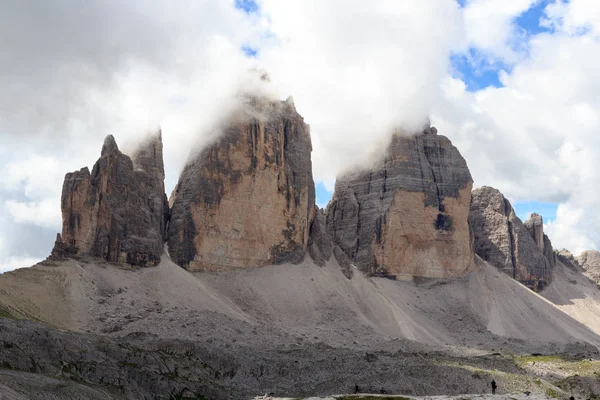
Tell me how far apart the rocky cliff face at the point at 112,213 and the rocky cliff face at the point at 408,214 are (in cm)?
4608

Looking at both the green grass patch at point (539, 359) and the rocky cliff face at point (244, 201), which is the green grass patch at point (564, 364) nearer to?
the green grass patch at point (539, 359)

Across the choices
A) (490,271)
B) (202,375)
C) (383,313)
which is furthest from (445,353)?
(490,271)

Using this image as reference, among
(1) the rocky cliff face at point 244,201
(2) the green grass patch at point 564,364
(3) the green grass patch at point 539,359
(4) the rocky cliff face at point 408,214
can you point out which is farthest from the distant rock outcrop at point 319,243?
(2) the green grass patch at point 564,364

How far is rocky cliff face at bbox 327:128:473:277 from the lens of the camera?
175 meters

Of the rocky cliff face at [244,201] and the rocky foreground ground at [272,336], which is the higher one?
the rocky cliff face at [244,201]

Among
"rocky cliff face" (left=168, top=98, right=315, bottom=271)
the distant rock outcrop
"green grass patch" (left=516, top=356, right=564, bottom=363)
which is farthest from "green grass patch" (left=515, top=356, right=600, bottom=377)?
"rocky cliff face" (left=168, top=98, right=315, bottom=271)

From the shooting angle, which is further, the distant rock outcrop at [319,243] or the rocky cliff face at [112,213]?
the distant rock outcrop at [319,243]

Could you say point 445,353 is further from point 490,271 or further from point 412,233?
point 490,271

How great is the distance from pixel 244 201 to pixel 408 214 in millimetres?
38268

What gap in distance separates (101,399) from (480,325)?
96568 mm

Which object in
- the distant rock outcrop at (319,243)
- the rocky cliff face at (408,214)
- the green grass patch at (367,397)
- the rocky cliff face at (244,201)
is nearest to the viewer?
the green grass patch at (367,397)

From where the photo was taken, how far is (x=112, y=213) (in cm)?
13712

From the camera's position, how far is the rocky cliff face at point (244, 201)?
149 meters

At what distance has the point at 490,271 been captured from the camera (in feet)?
614
